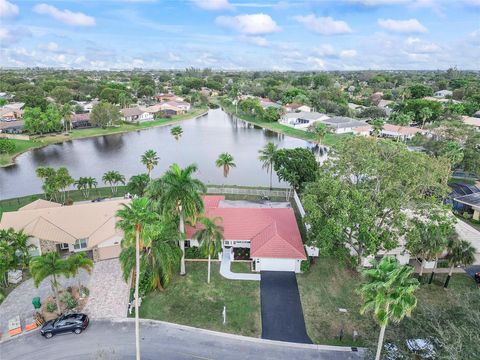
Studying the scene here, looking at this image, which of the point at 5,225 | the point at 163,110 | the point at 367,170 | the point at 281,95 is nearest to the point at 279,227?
the point at 367,170

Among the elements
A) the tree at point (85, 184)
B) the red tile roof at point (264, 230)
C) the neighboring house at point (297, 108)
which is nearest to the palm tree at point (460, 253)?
the red tile roof at point (264, 230)

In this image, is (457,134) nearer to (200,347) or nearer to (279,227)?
(279,227)

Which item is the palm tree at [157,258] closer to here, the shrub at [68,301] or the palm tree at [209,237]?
the palm tree at [209,237]

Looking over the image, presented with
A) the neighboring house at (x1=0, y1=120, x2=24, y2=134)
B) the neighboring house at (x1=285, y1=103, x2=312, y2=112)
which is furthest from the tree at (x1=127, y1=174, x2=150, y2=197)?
the neighboring house at (x1=285, y1=103, x2=312, y2=112)

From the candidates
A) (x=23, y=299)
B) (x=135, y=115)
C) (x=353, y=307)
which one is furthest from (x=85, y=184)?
(x=135, y=115)

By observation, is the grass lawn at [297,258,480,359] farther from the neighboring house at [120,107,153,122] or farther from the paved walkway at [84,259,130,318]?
the neighboring house at [120,107,153,122]
